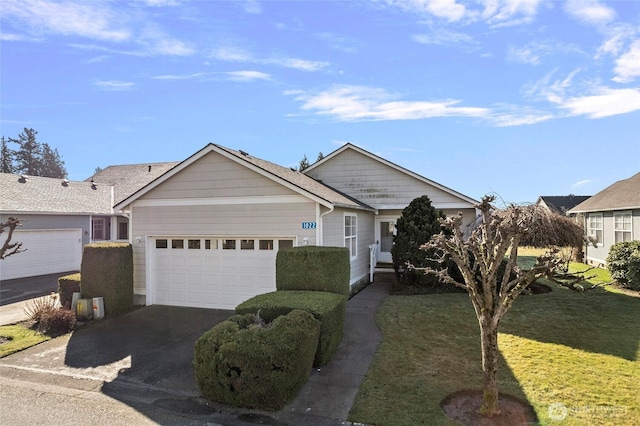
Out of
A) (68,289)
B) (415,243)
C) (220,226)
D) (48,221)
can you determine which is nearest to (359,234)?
(415,243)

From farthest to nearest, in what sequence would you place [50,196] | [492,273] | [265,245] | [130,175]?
[130,175]
[50,196]
[265,245]
[492,273]

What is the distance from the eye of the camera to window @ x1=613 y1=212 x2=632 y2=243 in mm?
16547

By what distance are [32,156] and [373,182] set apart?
61.8 m

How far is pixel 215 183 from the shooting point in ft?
39.0

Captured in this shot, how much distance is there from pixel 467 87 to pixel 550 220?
22.3 feet

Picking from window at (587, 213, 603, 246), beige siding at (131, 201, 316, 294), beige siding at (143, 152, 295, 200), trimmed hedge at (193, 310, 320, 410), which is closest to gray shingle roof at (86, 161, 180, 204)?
beige siding at (131, 201, 316, 294)

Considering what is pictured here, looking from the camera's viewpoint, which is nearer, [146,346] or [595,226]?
[146,346]

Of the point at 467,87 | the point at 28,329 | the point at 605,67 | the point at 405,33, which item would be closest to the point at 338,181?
the point at 467,87

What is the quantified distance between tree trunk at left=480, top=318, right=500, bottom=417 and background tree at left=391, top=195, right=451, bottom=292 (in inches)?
317

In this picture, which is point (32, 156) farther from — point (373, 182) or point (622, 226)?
point (622, 226)

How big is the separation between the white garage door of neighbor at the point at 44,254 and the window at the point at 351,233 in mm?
15628

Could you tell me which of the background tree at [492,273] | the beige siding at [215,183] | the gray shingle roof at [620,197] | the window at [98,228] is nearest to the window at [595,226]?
the gray shingle roof at [620,197]

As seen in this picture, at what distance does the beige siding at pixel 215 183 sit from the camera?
11.4m

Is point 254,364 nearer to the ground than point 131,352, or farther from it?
farther from it
